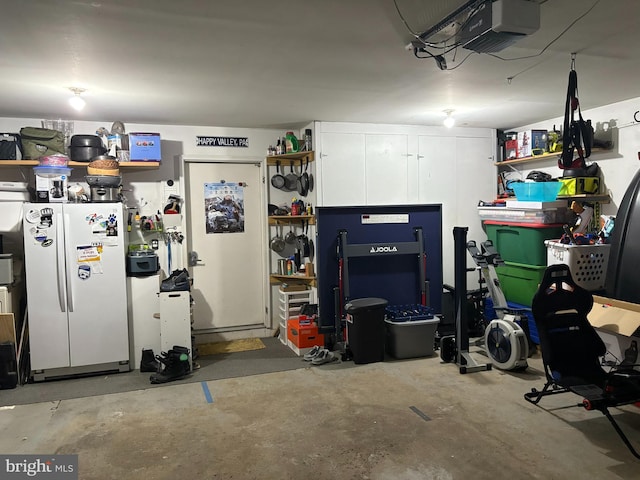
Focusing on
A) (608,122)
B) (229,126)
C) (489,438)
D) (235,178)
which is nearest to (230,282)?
(235,178)

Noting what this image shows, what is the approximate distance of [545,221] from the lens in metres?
4.97

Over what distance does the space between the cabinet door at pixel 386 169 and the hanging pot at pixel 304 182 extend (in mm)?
715

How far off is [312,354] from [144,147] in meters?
2.76

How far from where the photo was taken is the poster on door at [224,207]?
561 cm

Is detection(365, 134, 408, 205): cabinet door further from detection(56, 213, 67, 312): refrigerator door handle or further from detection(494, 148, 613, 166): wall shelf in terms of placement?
detection(56, 213, 67, 312): refrigerator door handle

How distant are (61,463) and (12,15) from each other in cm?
260

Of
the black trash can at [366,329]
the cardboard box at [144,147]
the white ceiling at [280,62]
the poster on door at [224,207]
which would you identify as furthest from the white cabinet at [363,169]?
the cardboard box at [144,147]

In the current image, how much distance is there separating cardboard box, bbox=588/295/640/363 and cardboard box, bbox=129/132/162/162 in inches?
169

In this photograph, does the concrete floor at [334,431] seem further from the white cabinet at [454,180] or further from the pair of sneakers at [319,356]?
the white cabinet at [454,180]

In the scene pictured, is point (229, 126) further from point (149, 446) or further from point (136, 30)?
point (149, 446)

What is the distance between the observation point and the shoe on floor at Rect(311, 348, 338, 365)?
470 centimetres

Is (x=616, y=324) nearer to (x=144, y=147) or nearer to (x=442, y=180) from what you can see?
(x=442, y=180)

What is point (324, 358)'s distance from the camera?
186 inches

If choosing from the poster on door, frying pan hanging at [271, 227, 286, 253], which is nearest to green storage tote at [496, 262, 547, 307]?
frying pan hanging at [271, 227, 286, 253]
